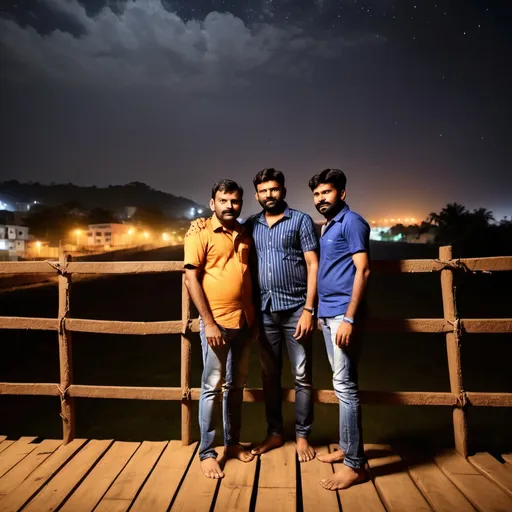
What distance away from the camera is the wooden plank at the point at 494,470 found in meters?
2.48

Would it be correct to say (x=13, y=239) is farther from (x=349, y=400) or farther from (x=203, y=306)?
(x=349, y=400)

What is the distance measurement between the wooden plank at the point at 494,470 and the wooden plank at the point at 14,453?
367 centimetres

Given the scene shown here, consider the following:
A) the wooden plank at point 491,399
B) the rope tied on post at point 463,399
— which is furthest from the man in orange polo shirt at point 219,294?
the wooden plank at point 491,399

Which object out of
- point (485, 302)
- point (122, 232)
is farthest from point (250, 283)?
point (122, 232)

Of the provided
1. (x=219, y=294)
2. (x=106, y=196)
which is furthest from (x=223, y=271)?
(x=106, y=196)

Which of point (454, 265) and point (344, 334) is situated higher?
point (454, 265)

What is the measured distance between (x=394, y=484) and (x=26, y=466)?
2.83 m

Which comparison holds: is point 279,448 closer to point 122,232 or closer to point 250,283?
point 250,283

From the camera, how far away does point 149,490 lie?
249cm

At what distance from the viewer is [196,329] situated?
9.76 ft

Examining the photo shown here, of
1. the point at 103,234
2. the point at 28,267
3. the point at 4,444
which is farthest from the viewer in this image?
the point at 103,234

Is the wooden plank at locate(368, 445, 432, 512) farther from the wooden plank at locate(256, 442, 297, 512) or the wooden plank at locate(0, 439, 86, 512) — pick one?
the wooden plank at locate(0, 439, 86, 512)

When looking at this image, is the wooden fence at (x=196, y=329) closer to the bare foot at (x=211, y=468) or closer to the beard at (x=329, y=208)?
the bare foot at (x=211, y=468)

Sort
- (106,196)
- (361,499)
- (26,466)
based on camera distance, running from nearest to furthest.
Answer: (361,499) < (26,466) < (106,196)
